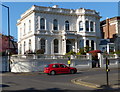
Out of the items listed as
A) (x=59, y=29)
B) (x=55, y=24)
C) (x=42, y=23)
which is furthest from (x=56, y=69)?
(x=55, y=24)

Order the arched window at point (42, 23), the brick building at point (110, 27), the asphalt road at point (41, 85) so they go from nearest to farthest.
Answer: the asphalt road at point (41, 85), the arched window at point (42, 23), the brick building at point (110, 27)

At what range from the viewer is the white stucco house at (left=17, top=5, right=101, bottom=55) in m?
38.2

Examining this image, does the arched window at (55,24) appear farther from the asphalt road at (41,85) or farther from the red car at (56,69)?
the asphalt road at (41,85)

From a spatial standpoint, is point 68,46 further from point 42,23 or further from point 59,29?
point 42,23

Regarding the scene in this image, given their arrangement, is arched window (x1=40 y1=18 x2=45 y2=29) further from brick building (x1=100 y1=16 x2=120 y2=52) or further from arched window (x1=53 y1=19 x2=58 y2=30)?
brick building (x1=100 y1=16 x2=120 y2=52)

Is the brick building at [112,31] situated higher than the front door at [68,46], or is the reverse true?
the brick building at [112,31]

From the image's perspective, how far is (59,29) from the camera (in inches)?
1575

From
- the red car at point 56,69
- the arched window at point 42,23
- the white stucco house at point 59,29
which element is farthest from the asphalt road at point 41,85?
the arched window at point 42,23

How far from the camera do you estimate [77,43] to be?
134 ft

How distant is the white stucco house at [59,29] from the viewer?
38188mm

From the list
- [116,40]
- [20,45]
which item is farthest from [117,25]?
[20,45]

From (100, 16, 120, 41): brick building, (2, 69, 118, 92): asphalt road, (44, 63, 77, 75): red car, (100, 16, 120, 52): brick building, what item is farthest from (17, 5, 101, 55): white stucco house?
(2, 69, 118, 92): asphalt road

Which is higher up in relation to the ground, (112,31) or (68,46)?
(112,31)

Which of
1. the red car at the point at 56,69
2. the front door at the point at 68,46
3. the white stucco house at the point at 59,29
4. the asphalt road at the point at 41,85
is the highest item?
the white stucco house at the point at 59,29
